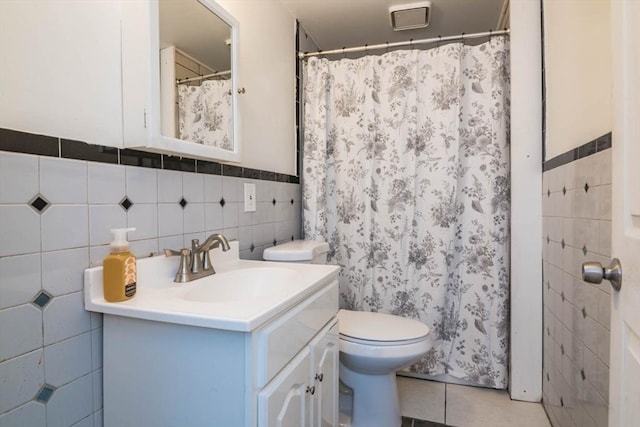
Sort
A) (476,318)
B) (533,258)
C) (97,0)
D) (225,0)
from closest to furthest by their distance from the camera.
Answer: (97,0) → (225,0) → (533,258) → (476,318)

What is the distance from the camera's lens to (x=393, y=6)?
2080mm

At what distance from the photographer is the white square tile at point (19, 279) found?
2.33ft

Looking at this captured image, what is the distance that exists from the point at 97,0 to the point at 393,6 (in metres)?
1.70

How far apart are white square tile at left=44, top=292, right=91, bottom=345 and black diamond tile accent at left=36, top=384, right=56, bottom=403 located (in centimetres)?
10

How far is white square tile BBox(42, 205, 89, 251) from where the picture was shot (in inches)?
30.9

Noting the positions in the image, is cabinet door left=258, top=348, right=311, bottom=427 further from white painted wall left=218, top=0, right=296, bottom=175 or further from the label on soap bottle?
white painted wall left=218, top=0, right=296, bottom=175

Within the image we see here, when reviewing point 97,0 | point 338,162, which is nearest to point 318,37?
point 338,162

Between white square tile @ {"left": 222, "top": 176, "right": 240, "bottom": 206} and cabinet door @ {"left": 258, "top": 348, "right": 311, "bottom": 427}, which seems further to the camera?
white square tile @ {"left": 222, "top": 176, "right": 240, "bottom": 206}

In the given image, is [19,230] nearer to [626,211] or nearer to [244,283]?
[244,283]

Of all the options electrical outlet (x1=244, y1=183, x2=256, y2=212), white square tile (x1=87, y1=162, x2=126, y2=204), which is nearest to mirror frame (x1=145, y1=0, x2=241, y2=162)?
white square tile (x1=87, y1=162, x2=126, y2=204)

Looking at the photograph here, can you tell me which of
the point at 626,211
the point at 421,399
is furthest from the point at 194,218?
the point at 421,399

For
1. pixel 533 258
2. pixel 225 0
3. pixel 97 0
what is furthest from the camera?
pixel 533 258

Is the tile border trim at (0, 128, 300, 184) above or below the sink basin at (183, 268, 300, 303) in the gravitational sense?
above

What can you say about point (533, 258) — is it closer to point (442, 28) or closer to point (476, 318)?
point (476, 318)
